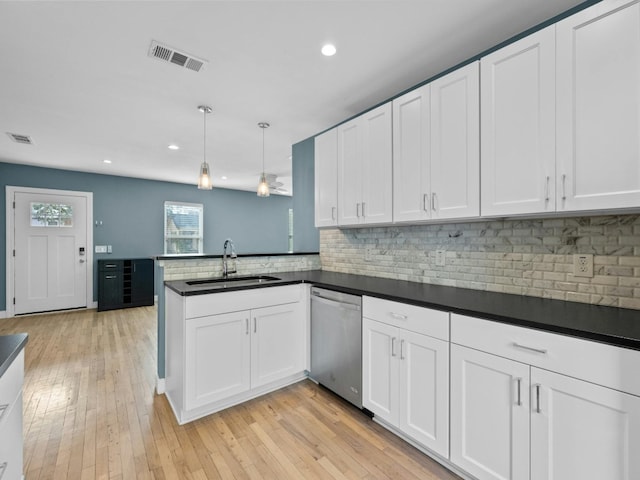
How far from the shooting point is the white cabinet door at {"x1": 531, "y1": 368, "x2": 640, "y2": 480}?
1069 mm

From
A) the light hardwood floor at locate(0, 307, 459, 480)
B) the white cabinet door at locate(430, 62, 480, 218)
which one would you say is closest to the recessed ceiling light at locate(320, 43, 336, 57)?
the white cabinet door at locate(430, 62, 480, 218)

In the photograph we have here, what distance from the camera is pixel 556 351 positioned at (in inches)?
48.2

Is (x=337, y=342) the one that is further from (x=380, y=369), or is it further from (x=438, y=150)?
(x=438, y=150)

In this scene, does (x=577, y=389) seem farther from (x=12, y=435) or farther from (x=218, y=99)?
(x=218, y=99)

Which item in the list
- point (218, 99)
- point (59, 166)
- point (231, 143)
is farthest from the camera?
point (59, 166)

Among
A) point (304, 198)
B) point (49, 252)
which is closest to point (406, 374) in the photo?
point (304, 198)

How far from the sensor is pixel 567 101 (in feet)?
4.74

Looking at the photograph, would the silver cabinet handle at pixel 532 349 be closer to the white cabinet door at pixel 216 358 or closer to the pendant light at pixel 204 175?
the white cabinet door at pixel 216 358

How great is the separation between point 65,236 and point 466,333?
661cm

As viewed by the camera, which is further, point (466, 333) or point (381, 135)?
point (381, 135)

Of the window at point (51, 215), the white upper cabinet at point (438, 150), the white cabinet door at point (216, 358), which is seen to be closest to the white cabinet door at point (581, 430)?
the white upper cabinet at point (438, 150)

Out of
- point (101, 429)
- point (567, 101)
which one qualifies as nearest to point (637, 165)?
point (567, 101)

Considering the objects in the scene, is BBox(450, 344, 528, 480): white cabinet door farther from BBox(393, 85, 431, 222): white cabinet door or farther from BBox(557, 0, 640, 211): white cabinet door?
BBox(393, 85, 431, 222): white cabinet door

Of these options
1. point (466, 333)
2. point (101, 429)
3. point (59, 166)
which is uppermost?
point (59, 166)
